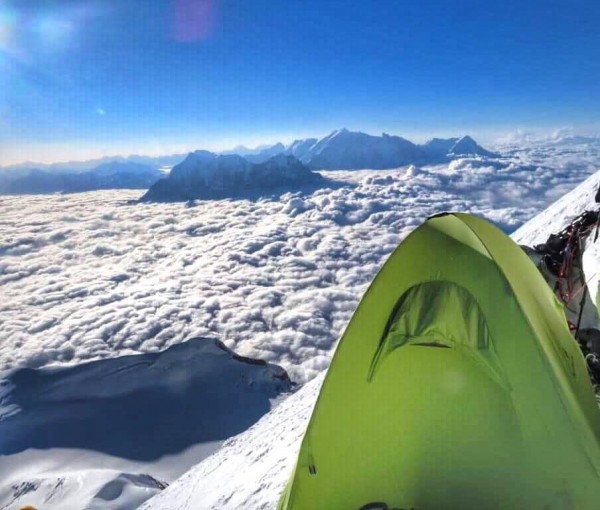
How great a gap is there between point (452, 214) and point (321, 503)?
3.35 m

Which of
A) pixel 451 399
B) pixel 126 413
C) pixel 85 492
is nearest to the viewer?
pixel 451 399

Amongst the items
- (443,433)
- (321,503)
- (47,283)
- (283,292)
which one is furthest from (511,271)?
(47,283)

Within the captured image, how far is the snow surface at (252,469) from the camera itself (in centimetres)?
829

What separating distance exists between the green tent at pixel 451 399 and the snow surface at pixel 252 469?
13.8 ft

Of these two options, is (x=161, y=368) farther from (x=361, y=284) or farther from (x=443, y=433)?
(x=443, y=433)

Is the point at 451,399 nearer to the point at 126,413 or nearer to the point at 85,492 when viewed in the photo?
the point at 85,492

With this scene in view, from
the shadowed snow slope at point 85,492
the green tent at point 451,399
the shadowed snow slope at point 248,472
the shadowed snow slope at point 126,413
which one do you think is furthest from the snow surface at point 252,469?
the shadowed snow slope at point 126,413

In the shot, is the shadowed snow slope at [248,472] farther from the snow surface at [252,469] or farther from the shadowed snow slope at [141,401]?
the shadowed snow slope at [141,401]

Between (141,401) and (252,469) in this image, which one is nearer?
(252,469)

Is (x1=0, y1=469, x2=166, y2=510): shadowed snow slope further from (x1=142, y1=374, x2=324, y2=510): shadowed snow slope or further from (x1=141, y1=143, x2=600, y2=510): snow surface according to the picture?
(x1=142, y1=374, x2=324, y2=510): shadowed snow slope

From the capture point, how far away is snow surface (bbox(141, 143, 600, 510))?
829 cm

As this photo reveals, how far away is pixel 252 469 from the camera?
33.6 feet

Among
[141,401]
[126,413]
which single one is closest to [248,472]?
[126,413]

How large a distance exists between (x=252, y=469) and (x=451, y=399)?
7979 millimetres
